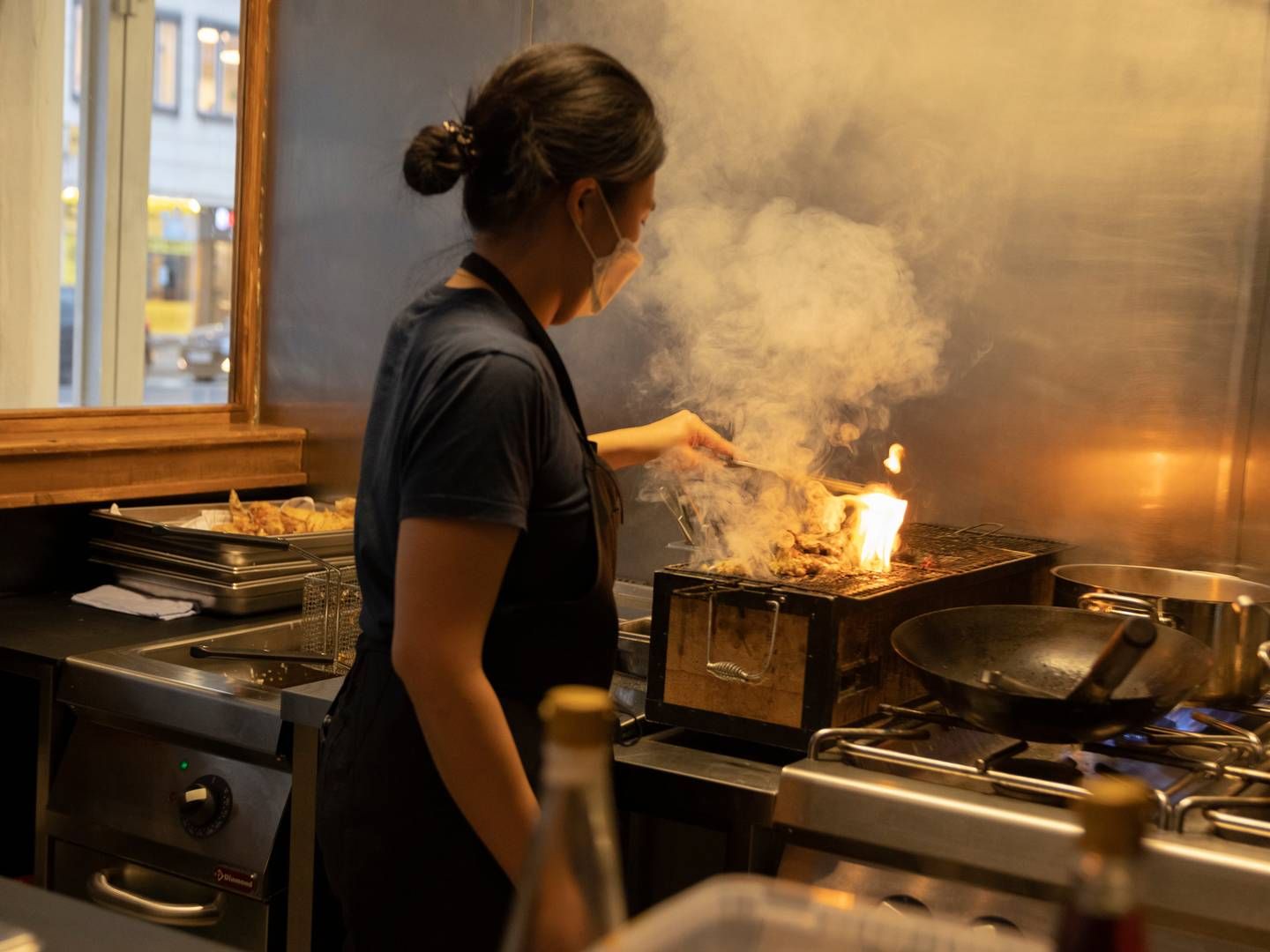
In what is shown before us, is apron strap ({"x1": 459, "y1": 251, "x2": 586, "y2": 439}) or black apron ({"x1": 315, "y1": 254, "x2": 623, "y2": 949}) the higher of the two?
apron strap ({"x1": 459, "y1": 251, "x2": 586, "y2": 439})

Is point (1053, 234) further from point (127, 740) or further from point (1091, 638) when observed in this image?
point (127, 740)

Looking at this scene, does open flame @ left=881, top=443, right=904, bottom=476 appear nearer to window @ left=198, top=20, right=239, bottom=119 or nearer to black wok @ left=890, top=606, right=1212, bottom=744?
black wok @ left=890, top=606, right=1212, bottom=744

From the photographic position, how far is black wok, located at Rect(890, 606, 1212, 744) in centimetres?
158

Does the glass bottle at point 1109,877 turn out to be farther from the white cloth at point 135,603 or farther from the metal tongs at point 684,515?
the white cloth at point 135,603

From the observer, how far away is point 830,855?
1.71 meters

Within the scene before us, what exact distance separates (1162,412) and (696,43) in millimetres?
1160

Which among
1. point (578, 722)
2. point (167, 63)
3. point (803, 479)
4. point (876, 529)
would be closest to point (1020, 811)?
point (876, 529)

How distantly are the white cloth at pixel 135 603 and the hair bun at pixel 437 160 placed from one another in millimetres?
1503

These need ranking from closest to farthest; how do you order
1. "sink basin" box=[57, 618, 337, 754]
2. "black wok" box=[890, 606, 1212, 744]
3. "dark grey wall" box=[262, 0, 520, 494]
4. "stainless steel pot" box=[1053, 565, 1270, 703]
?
"black wok" box=[890, 606, 1212, 744] < "stainless steel pot" box=[1053, 565, 1270, 703] < "sink basin" box=[57, 618, 337, 754] < "dark grey wall" box=[262, 0, 520, 494]

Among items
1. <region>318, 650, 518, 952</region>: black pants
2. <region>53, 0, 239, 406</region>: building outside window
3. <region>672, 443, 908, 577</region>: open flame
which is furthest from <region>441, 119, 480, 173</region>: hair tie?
<region>53, 0, 239, 406</region>: building outside window

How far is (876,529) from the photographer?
6.73ft

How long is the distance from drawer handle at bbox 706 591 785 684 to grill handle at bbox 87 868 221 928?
962 mm

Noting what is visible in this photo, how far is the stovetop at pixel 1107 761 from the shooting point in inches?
61.1

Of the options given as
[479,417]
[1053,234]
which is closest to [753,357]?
[1053,234]
